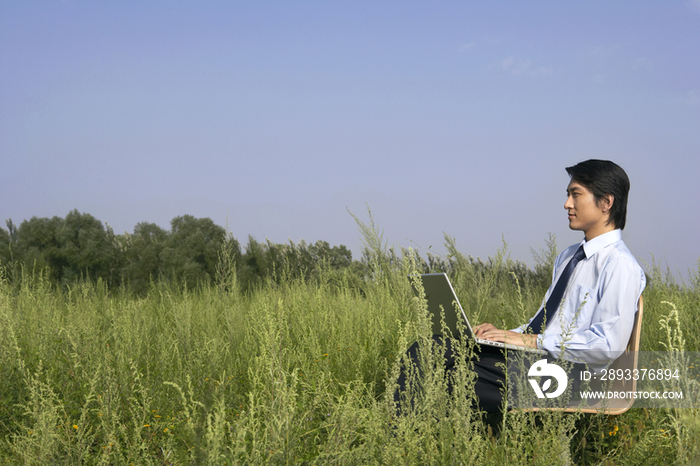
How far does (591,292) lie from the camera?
2.31m

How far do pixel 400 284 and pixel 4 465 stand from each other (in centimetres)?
268

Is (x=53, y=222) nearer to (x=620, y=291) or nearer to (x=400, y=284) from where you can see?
(x=400, y=284)

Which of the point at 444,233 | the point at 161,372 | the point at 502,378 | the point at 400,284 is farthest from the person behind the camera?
the point at 444,233

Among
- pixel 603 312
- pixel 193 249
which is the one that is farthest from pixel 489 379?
pixel 193 249

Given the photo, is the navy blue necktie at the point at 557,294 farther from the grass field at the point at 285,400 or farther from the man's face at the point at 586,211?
the grass field at the point at 285,400

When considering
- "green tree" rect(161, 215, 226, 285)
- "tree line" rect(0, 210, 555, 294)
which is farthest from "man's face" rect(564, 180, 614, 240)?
"green tree" rect(161, 215, 226, 285)

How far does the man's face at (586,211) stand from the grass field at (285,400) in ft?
1.46

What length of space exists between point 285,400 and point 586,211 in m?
1.75

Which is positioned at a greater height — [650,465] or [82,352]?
[82,352]

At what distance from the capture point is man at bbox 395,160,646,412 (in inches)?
83.7

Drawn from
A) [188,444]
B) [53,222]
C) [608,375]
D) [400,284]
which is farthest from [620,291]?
[53,222]

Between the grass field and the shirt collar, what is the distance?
41cm

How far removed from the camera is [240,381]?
3299 mm

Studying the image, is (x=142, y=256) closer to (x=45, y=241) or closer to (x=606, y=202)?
(x=45, y=241)
